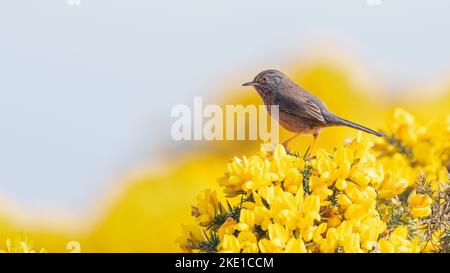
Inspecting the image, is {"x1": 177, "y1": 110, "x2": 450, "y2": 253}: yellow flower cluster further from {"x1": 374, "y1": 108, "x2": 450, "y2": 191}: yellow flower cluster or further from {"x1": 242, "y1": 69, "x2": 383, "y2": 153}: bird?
{"x1": 242, "y1": 69, "x2": 383, "y2": 153}: bird

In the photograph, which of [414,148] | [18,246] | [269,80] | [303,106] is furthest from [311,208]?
[269,80]

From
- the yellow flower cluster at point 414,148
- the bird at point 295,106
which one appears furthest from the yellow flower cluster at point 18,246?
the bird at point 295,106

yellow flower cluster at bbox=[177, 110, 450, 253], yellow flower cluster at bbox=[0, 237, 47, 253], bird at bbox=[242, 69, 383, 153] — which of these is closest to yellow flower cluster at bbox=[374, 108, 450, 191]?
bird at bbox=[242, 69, 383, 153]

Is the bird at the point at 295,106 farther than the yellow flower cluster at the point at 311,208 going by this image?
Yes

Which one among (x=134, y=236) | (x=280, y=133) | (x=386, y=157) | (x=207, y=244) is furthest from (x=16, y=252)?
(x=280, y=133)

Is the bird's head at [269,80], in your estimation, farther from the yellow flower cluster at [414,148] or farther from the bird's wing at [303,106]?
the yellow flower cluster at [414,148]

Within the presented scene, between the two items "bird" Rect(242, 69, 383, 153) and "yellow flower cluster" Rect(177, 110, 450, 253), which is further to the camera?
"bird" Rect(242, 69, 383, 153)
